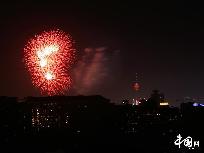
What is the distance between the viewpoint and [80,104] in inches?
3278

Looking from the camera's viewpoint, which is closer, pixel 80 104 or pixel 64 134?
pixel 64 134

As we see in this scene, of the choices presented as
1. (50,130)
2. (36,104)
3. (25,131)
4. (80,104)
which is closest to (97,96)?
(80,104)

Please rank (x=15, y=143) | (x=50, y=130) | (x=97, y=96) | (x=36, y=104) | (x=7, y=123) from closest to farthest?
(x=15, y=143)
(x=7, y=123)
(x=50, y=130)
(x=36, y=104)
(x=97, y=96)

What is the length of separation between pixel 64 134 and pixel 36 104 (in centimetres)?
1948

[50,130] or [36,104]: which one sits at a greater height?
[36,104]

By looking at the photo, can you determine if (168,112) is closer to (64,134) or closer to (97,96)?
(97,96)

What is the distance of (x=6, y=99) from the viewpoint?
2827 inches

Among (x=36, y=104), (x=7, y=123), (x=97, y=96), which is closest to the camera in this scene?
(x=7, y=123)

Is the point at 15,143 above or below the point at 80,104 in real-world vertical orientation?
below

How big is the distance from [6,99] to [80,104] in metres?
18.1

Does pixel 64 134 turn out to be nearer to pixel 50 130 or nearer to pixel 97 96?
pixel 50 130

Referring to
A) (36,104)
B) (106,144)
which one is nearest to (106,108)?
(36,104)

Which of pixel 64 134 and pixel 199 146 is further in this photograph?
pixel 64 134

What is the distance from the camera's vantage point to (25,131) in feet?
209
